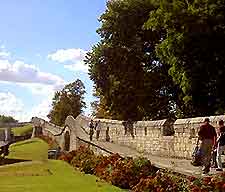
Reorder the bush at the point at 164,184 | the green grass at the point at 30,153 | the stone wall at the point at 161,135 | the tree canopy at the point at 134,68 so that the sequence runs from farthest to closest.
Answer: the green grass at the point at 30,153 → the tree canopy at the point at 134,68 → the stone wall at the point at 161,135 → the bush at the point at 164,184

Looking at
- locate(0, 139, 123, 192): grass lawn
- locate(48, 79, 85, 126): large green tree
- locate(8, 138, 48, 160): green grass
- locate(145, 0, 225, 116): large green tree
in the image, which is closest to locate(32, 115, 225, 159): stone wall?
locate(145, 0, 225, 116): large green tree

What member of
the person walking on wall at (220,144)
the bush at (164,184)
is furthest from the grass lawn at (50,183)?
the person walking on wall at (220,144)

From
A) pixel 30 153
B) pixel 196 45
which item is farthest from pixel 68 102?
pixel 196 45

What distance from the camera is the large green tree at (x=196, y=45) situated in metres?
25.0

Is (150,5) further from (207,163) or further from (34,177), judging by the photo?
(207,163)

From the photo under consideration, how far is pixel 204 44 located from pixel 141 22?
984 cm

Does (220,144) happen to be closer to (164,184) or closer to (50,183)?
(164,184)

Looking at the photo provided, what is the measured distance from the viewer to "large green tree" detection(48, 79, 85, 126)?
8056 centimetres

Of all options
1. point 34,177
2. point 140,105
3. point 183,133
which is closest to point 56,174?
point 34,177

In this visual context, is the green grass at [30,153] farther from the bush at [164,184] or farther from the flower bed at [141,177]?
the bush at [164,184]

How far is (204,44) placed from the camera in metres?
25.6

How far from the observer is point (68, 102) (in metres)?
81.5

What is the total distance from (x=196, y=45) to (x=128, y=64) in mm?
9618

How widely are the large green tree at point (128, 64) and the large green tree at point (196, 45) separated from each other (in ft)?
23.6
